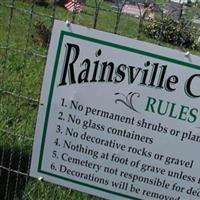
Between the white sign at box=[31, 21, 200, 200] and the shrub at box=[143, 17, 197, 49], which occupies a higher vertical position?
the shrub at box=[143, 17, 197, 49]

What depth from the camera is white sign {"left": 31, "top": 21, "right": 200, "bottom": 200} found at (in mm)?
2541

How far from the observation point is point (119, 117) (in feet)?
8.68

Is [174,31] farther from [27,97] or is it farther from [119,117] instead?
[27,97]

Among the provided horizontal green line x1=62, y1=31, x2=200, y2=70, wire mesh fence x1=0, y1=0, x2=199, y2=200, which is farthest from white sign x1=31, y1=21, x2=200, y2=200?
wire mesh fence x1=0, y1=0, x2=199, y2=200

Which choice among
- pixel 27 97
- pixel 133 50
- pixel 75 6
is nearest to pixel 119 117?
pixel 133 50

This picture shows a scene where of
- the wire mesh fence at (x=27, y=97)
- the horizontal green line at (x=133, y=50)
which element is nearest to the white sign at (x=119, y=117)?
the horizontal green line at (x=133, y=50)

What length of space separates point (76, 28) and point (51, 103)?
14.8 inches

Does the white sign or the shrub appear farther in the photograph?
the shrub

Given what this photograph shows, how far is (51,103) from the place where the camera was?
2.72m

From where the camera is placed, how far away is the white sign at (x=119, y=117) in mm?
2541

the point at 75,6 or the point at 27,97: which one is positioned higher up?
the point at 75,6

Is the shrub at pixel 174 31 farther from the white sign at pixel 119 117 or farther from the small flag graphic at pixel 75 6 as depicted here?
the small flag graphic at pixel 75 6

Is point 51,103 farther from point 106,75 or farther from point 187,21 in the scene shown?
point 187,21

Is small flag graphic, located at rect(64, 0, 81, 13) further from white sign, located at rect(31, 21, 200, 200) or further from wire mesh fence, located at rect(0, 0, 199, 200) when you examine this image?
white sign, located at rect(31, 21, 200, 200)
